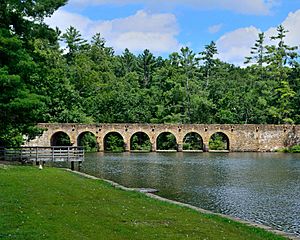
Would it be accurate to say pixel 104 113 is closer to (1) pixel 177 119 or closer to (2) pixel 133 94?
(2) pixel 133 94

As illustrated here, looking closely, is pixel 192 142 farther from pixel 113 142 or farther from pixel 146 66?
pixel 146 66

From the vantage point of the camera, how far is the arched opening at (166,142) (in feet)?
235

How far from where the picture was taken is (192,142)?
73.1 m

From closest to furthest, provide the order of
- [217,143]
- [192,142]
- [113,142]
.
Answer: [113,142], [217,143], [192,142]

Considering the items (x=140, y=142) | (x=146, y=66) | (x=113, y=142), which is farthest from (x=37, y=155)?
(x=146, y=66)

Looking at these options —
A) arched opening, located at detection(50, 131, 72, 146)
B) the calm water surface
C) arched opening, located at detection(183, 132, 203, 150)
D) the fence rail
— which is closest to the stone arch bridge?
arched opening, located at detection(50, 131, 72, 146)

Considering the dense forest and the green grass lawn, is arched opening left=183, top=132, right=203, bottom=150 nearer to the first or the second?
the dense forest

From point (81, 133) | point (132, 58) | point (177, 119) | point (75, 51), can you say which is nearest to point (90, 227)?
point (81, 133)

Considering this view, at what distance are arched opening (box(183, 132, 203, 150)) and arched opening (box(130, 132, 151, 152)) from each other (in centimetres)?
496

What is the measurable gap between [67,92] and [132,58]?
42.9m

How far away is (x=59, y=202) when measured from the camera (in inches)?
592

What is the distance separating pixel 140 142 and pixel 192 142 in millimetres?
7206

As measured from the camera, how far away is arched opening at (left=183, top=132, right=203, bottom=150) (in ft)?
233

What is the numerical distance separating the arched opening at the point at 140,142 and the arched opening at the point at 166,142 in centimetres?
185
